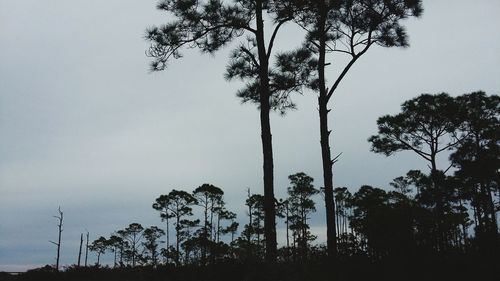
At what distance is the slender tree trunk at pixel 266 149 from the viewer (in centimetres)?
1025

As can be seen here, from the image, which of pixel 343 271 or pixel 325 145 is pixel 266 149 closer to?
pixel 325 145

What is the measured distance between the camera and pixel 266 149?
37.2 feet

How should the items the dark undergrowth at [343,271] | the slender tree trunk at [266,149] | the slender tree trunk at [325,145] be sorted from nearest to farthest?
the dark undergrowth at [343,271]
the slender tree trunk at [266,149]
the slender tree trunk at [325,145]

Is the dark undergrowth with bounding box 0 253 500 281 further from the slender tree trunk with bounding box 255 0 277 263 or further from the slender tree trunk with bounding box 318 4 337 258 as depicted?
the slender tree trunk with bounding box 318 4 337 258

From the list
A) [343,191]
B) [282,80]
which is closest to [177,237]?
[343,191]

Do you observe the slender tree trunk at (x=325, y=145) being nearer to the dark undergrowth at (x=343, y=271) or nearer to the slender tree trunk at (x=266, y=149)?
the slender tree trunk at (x=266, y=149)

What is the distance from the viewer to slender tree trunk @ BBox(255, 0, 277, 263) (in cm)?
1025

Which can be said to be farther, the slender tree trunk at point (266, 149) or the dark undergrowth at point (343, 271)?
the slender tree trunk at point (266, 149)

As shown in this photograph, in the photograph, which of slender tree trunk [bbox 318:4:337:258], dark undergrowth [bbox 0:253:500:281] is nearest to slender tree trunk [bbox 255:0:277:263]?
slender tree trunk [bbox 318:4:337:258]

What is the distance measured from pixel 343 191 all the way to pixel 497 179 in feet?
68.0

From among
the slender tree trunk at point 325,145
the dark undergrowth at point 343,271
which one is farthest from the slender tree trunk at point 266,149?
the dark undergrowth at point 343,271

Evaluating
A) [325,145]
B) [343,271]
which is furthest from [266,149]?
[343,271]

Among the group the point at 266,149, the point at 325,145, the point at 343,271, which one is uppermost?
the point at 325,145

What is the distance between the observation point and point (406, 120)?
77.2ft
